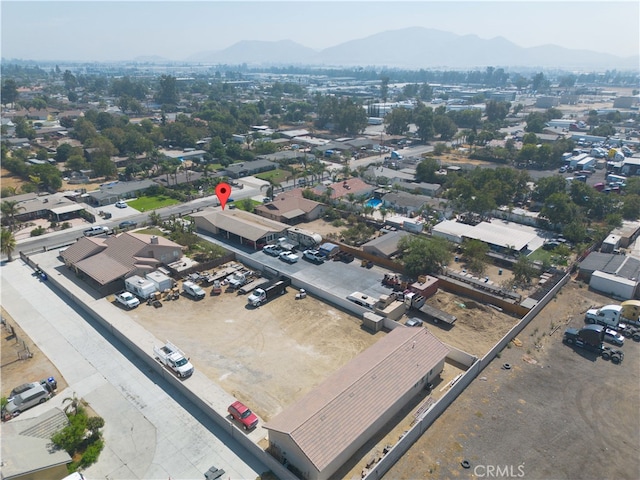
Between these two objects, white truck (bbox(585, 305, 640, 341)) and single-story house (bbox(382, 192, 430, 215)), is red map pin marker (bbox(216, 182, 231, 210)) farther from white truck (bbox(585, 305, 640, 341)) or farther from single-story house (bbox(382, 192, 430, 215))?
white truck (bbox(585, 305, 640, 341))

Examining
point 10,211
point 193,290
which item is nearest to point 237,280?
point 193,290

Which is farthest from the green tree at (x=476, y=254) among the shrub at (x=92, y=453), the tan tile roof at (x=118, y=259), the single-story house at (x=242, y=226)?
the shrub at (x=92, y=453)

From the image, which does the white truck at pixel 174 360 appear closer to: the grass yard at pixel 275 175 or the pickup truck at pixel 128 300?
the pickup truck at pixel 128 300

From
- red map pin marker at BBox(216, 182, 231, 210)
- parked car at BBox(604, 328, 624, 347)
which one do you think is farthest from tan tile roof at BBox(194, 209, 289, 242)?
parked car at BBox(604, 328, 624, 347)

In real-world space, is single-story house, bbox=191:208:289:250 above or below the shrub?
above

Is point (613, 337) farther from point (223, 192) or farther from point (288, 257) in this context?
point (223, 192)

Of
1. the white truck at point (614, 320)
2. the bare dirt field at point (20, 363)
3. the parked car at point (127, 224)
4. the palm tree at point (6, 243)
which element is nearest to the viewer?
the bare dirt field at point (20, 363)
